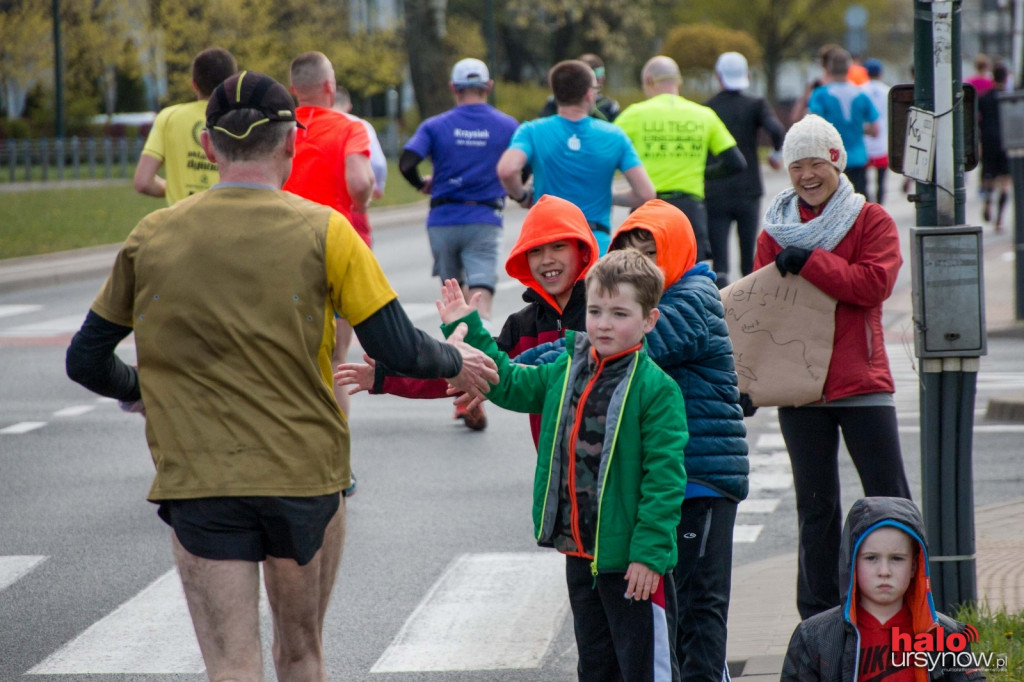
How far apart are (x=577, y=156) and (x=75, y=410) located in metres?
3.93

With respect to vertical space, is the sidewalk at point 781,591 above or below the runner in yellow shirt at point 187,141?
below

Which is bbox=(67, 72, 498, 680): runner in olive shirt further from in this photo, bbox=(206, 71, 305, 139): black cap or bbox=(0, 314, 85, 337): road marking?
bbox=(0, 314, 85, 337): road marking

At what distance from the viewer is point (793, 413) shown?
5.55 m

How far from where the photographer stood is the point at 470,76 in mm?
10578

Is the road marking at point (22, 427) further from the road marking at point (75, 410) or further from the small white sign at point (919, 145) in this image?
the small white sign at point (919, 145)

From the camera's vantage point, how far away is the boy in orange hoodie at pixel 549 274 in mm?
4535

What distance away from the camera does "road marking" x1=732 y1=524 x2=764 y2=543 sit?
7145 millimetres

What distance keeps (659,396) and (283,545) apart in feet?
3.34

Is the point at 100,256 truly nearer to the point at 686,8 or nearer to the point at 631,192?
the point at 631,192

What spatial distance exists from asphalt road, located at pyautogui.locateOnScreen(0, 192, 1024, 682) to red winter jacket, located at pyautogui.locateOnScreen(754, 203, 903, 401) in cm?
139

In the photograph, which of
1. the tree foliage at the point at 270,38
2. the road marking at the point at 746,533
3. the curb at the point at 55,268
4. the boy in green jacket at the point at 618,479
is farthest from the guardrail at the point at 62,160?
the boy in green jacket at the point at 618,479

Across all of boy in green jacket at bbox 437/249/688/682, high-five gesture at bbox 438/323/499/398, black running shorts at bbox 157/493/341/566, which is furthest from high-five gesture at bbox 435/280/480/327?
black running shorts at bbox 157/493/341/566

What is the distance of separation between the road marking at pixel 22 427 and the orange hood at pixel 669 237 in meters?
6.51

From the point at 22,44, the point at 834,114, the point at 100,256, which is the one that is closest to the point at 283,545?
the point at 834,114
